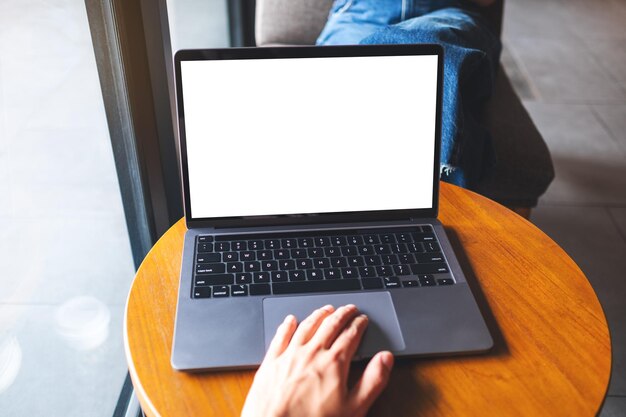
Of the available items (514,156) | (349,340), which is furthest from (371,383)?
(514,156)

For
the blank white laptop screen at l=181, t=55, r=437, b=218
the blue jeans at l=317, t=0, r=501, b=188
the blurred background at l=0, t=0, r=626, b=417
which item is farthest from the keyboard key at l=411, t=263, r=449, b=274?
the blurred background at l=0, t=0, r=626, b=417

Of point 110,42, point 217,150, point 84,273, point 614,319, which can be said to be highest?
point 110,42

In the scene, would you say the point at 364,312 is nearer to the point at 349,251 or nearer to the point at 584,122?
the point at 349,251

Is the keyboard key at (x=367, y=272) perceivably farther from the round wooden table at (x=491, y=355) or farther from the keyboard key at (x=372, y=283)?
the round wooden table at (x=491, y=355)

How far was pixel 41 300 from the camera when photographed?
3.31ft

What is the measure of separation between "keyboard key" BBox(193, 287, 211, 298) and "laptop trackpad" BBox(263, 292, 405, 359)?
72mm

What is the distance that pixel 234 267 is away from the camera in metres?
0.74

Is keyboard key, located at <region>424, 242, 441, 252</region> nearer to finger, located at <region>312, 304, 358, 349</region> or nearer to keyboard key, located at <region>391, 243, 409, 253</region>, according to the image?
keyboard key, located at <region>391, 243, 409, 253</region>

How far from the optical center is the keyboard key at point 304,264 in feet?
2.43

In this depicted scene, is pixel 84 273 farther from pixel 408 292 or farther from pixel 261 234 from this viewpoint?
pixel 408 292

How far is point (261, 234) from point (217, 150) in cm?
13

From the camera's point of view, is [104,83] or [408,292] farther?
[104,83]

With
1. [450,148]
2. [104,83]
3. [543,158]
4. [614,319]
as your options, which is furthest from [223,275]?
[614,319]

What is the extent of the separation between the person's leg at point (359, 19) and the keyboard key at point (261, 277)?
0.94m
